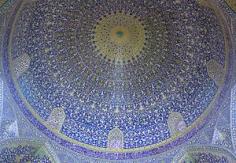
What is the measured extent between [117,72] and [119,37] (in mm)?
800

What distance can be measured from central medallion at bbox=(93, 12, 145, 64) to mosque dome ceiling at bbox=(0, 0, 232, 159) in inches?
0.8

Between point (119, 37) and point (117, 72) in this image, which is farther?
point (117, 72)

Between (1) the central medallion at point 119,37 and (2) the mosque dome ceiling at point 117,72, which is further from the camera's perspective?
(1) the central medallion at point 119,37

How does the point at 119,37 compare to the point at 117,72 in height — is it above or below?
above

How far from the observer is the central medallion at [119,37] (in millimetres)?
10258

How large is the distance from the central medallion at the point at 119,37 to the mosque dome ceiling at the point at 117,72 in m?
0.02

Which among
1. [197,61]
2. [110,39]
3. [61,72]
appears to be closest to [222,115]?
[197,61]

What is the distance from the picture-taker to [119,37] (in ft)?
34.3

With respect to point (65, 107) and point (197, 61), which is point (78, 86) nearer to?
point (65, 107)

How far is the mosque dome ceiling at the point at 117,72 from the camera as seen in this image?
977 cm

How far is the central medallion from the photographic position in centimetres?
1026

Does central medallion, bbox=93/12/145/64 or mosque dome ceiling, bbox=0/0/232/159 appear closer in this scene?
mosque dome ceiling, bbox=0/0/232/159

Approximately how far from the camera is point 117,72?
421 inches

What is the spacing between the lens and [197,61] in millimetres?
10086
